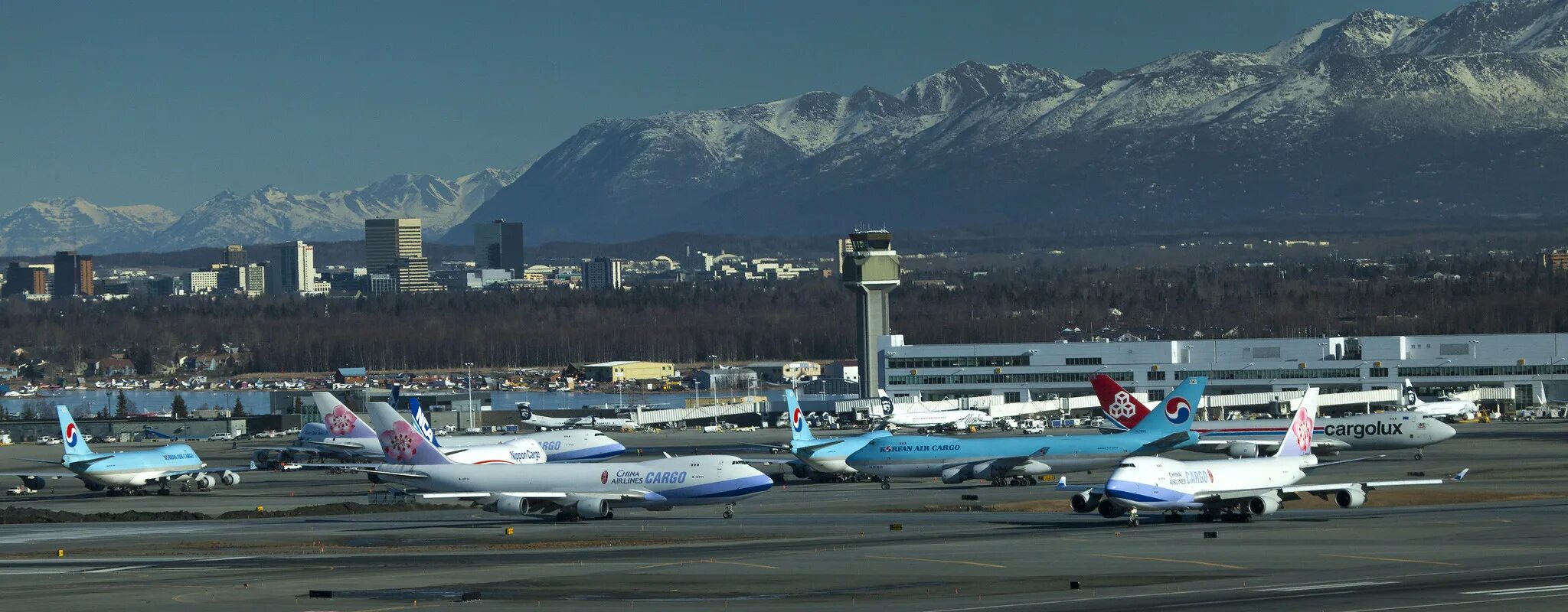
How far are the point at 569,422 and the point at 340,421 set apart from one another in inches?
2817

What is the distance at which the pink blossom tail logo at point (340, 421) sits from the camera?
109 m

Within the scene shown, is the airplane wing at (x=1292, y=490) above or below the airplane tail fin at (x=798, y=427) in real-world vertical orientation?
below

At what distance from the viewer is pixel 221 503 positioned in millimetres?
95875

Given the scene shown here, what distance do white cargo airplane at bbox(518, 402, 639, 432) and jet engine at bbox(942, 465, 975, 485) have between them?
79.2m

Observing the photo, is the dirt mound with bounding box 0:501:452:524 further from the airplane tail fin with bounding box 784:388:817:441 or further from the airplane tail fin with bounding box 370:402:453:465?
the airplane tail fin with bounding box 784:388:817:441

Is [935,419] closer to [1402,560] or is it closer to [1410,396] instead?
[1410,396]

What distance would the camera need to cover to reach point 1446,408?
16125 cm

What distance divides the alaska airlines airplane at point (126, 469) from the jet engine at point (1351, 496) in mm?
61772

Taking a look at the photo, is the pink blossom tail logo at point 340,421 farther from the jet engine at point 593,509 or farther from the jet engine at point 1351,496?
the jet engine at point 1351,496

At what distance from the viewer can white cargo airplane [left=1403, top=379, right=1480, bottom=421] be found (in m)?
160

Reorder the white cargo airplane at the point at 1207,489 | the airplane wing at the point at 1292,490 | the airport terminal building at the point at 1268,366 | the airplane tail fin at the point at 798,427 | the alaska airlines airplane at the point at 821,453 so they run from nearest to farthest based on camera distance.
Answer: the white cargo airplane at the point at 1207,489, the airplane wing at the point at 1292,490, the alaska airlines airplane at the point at 821,453, the airplane tail fin at the point at 798,427, the airport terminal building at the point at 1268,366

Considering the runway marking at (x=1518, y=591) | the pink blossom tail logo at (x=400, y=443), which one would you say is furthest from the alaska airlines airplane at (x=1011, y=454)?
the runway marking at (x=1518, y=591)

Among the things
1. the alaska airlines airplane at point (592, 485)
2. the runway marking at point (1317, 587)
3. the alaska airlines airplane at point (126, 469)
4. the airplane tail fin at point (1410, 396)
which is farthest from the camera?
the airplane tail fin at point (1410, 396)

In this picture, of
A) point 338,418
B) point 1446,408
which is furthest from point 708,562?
point 1446,408
